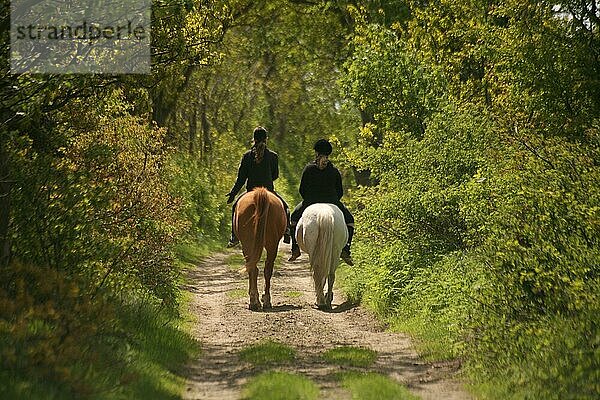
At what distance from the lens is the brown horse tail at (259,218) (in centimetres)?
1464

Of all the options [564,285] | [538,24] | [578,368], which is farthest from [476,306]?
[538,24]

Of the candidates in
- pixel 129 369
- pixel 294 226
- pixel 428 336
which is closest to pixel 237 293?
pixel 294 226

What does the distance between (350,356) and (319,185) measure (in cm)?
554

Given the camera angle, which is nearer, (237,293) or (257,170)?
(257,170)

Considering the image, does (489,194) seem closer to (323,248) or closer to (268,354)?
(323,248)

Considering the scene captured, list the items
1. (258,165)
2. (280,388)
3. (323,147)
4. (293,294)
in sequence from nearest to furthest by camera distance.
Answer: (280,388) < (258,165) < (323,147) < (293,294)

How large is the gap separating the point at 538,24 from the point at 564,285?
7865mm

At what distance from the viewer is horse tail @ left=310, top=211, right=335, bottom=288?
14656mm

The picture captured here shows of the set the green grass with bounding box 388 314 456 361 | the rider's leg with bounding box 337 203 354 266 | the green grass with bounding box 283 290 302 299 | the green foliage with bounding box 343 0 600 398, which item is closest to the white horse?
the rider's leg with bounding box 337 203 354 266

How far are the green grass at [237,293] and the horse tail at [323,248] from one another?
269 centimetres

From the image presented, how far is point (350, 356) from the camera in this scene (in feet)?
34.0

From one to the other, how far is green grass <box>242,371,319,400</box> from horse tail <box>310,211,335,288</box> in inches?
224

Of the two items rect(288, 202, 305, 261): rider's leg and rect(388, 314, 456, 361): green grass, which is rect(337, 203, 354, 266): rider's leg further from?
rect(388, 314, 456, 361): green grass

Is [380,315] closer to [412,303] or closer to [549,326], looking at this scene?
[412,303]
